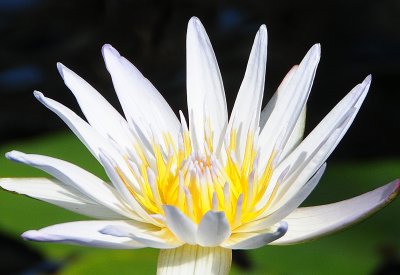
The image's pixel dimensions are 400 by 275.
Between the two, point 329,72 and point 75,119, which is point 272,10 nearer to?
Answer: point 329,72

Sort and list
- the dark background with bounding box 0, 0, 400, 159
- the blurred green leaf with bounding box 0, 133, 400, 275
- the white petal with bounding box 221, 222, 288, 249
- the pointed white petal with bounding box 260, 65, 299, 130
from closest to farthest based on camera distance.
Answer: the white petal with bounding box 221, 222, 288, 249
the pointed white petal with bounding box 260, 65, 299, 130
the blurred green leaf with bounding box 0, 133, 400, 275
the dark background with bounding box 0, 0, 400, 159

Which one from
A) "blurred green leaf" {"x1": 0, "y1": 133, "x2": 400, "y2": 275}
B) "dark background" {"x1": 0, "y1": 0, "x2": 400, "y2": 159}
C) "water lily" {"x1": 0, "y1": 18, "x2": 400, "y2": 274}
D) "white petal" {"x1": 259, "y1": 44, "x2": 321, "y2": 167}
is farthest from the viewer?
"dark background" {"x1": 0, "y1": 0, "x2": 400, "y2": 159}

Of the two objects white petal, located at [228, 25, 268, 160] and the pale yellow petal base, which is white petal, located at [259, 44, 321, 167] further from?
the pale yellow petal base

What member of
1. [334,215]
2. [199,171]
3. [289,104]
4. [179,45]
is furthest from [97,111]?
[179,45]

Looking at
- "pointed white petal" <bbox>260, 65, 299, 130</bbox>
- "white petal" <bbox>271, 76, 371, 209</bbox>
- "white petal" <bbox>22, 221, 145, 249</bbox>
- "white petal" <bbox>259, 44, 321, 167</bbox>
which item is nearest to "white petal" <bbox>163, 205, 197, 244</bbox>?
"white petal" <bbox>22, 221, 145, 249</bbox>

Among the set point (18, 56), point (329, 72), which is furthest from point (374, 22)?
point (18, 56)

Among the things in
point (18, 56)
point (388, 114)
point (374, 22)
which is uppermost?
point (374, 22)

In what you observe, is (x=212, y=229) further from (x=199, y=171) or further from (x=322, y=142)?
(x=322, y=142)
